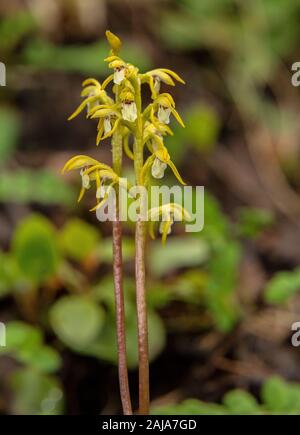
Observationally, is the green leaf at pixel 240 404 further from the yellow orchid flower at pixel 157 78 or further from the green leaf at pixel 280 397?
the yellow orchid flower at pixel 157 78

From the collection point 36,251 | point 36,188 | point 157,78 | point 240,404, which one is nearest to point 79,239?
point 36,251

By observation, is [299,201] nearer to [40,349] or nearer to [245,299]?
[245,299]

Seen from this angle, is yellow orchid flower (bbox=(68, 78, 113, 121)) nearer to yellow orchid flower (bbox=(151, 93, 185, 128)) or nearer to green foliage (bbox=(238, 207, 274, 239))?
yellow orchid flower (bbox=(151, 93, 185, 128))

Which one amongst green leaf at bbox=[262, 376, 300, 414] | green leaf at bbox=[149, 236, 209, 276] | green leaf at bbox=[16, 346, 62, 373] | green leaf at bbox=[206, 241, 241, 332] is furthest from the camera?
green leaf at bbox=[149, 236, 209, 276]

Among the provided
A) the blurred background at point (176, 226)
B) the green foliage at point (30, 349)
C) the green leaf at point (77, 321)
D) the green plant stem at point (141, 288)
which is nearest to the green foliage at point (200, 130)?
the blurred background at point (176, 226)

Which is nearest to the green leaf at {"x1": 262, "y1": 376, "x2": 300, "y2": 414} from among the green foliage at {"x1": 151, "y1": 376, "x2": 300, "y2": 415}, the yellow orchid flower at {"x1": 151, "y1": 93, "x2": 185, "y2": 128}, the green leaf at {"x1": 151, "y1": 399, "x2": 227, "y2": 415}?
the green foliage at {"x1": 151, "y1": 376, "x2": 300, "y2": 415}
